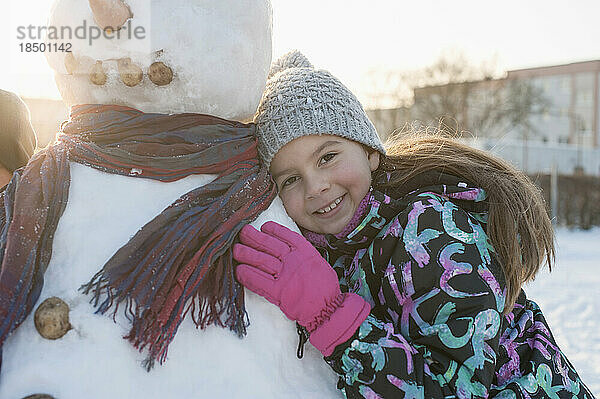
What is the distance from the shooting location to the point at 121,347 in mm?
1249

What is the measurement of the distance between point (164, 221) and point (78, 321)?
0.90ft

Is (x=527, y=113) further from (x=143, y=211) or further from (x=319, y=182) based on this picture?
(x=143, y=211)

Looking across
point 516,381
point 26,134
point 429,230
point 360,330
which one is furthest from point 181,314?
point 26,134

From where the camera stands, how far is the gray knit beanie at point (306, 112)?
1771 millimetres

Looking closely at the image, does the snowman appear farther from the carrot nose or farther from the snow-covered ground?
the snow-covered ground

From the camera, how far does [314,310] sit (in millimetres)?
1419

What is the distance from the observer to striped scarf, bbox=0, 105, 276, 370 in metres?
1.26

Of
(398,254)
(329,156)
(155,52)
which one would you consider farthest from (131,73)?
(398,254)

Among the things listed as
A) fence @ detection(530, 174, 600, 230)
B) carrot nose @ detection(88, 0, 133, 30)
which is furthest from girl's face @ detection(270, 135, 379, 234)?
fence @ detection(530, 174, 600, 230)

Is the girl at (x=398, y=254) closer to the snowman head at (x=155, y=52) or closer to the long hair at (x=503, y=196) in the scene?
the long hair at (x=503, y=196)

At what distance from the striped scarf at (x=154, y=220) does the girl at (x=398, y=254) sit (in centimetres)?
9

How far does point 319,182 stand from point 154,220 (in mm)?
560

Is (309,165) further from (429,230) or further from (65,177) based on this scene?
(65,177)

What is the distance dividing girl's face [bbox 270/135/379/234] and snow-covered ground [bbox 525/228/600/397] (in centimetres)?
116
